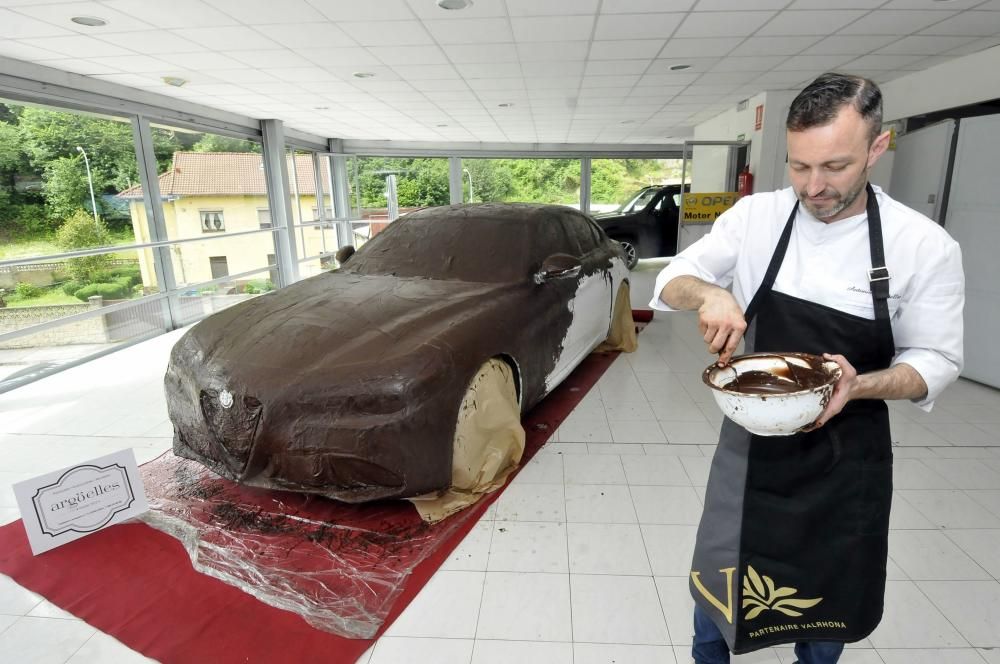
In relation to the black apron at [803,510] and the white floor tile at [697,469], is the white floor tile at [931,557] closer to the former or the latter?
the white floor tile at [697,469]

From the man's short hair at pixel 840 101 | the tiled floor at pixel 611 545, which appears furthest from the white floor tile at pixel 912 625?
the man's short hair at pixel 840 101

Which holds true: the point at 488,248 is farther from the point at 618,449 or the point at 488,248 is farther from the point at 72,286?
the point at 72,286

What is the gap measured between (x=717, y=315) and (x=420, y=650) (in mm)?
1401

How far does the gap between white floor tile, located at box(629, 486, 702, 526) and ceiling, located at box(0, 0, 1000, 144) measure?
3214 millimetres

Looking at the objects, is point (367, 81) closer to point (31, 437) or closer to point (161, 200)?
point (161, 200)

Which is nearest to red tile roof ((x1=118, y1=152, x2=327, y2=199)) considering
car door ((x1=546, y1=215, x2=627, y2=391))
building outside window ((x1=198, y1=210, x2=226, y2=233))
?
building outside window ((x1=198, y1=210, x2=226, y2=233))

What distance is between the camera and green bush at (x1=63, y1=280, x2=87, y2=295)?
626cm

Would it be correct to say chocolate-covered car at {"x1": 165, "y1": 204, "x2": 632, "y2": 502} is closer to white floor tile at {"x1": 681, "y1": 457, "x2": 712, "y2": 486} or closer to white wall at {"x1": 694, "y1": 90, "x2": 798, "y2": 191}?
white floor tile at {"x1": 681, "y1": 457, "x2": 712, "y2": 486}

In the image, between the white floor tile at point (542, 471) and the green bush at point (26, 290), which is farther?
the green bush at point (26, 290)

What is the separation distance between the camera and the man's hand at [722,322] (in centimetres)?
112

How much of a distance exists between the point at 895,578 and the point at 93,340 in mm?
8104

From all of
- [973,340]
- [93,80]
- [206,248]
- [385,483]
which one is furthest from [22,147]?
[973,340]

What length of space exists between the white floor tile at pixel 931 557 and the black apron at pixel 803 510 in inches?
40.5

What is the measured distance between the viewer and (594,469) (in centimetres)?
279
